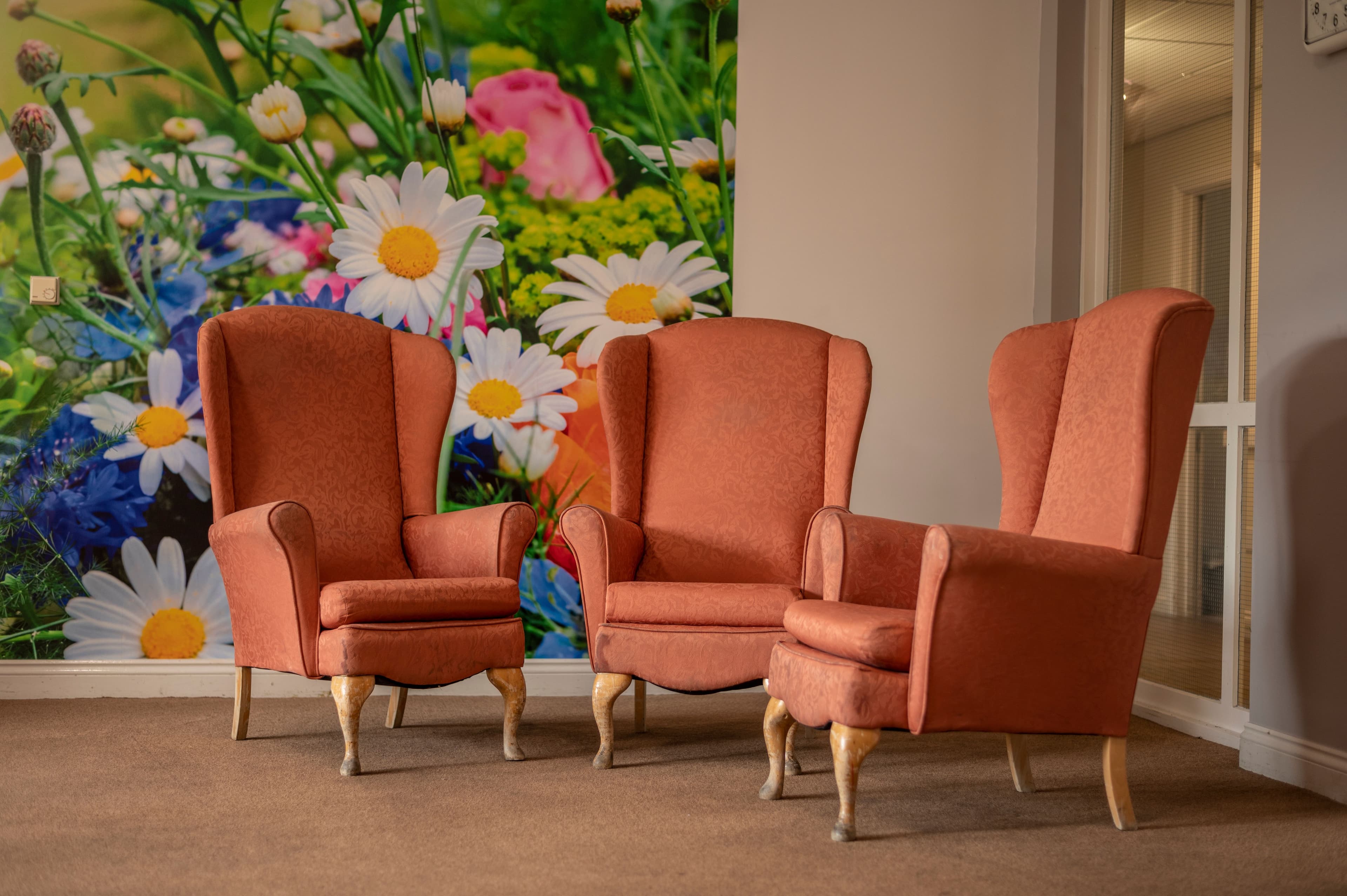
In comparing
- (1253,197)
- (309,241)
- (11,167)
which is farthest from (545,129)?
(1253,197)

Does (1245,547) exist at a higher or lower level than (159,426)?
lower

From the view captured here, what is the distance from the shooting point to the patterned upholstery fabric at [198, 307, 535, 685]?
2.50 m

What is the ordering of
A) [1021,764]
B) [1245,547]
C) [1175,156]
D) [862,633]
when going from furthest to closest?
1. [1175,156]
2. [1245,547]
3. [1021,764]
4. [862,633]

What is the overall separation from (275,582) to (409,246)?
1437mm

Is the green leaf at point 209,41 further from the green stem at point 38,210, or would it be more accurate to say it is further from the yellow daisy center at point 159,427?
the yellow daisy center at point 159,427

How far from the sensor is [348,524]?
2996mm

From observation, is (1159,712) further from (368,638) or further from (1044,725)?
(368,638)

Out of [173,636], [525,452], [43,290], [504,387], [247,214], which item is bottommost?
[173,636]

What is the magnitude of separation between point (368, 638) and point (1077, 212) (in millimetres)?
2797

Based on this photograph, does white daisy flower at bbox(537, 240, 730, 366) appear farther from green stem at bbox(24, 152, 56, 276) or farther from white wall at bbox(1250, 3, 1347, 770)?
white wall at bbox(1250, 3, 1347, 770)

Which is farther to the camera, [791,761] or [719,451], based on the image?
[719,451]

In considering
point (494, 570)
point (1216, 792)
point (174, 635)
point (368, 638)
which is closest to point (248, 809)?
point (368, 638)

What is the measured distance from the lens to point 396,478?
3.13 meters

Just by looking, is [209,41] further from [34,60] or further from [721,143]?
[721,143]
